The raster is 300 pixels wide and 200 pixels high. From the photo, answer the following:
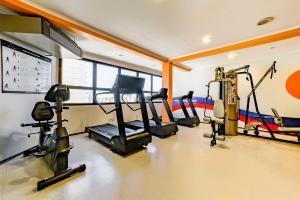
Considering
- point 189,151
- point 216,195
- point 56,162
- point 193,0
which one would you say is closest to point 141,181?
point 216,195

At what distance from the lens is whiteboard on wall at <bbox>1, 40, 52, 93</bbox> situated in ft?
8.09

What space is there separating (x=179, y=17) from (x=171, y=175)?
2750 mm

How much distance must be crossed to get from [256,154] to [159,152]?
76.7 inches

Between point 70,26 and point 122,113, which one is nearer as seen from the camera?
point 70,26

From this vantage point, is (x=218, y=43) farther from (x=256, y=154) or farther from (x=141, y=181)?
(x=141, y=181)

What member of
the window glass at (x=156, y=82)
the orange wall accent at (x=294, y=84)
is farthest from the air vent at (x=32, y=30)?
the orange wall accent at (x=294, y=84)

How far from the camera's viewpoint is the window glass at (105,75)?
5.23 meters

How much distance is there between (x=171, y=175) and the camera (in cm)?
208

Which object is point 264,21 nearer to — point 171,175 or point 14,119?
point 171,175

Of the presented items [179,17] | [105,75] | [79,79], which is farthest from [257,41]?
[79,79]

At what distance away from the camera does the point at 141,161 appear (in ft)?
8.34

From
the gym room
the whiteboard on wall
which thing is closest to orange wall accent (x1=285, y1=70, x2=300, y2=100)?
the gym room

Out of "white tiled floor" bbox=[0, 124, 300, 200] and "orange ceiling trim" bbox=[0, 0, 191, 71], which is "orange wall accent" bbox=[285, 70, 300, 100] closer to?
"white tiled floor" bbox=[0, 124, 300, 200]

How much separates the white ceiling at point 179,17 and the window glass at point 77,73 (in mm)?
964
